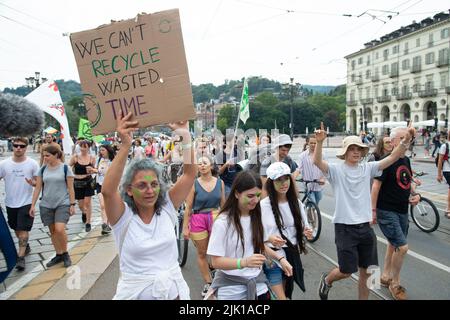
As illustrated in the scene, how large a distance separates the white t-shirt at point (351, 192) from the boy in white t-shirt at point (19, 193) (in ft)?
13.1

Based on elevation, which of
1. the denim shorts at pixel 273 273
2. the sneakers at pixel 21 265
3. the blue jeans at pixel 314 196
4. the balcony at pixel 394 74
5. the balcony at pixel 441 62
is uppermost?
the balcony at pixel 441 62

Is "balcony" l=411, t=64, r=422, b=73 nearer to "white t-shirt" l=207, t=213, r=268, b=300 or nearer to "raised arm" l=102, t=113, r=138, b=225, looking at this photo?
"white t-shirt" l=207, t=213, r=268, b=300

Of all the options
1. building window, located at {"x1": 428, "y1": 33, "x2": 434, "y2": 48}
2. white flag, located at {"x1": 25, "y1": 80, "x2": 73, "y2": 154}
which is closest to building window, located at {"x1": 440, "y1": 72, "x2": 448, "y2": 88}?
building window, located at {"x1": 428, "y1": 33, "x2": 434, "y2": 48}

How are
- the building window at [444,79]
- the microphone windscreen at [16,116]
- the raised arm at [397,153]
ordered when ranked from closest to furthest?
the microphone windscreen at [16,116] → the raised arm at [397,153] → the building window at [444,79]

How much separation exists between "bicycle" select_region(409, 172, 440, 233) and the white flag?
671 centimetres

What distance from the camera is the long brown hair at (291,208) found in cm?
330

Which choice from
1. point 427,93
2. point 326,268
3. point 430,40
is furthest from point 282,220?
point 430,40

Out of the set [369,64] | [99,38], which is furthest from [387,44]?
[99,38]

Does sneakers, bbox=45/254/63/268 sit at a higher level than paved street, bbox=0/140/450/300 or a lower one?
higher

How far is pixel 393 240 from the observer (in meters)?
4.06

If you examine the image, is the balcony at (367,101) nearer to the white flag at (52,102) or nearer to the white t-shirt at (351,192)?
the white flag at (52,102)

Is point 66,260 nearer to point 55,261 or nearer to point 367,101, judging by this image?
point 55,261

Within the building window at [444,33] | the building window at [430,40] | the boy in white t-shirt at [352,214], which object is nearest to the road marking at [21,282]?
the boy in white t-shirt at [352,214]

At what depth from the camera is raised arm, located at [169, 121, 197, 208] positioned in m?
2.57
